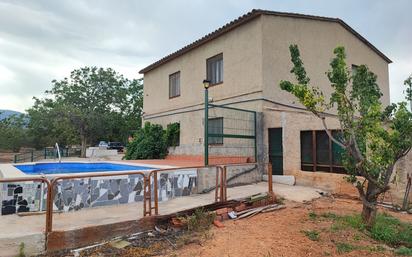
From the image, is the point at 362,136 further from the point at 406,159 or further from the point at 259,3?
the point at 259,3

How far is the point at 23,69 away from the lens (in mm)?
18453

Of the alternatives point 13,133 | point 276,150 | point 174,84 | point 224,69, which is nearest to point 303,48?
point 224,69

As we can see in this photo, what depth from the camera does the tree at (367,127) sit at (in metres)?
5.53

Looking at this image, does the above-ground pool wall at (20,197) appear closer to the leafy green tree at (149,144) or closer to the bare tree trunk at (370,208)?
the bare tree trunk at (370,208)

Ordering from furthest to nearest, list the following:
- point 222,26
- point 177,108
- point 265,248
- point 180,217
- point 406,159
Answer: point 177,108 → point 222,26 → point 406,159 → point 180,217 → point 265,248

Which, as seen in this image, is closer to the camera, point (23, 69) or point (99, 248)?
point (99, 248)

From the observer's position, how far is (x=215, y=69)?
49.8 feet

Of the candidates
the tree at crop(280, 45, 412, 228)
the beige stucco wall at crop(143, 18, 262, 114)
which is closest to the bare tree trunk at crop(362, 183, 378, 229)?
the tree at crop(280, 45, 412, 228)

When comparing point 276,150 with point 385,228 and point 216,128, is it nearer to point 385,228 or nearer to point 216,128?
point 216,128

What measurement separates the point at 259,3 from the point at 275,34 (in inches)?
91.1

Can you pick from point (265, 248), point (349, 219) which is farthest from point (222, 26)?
point (265, 248)

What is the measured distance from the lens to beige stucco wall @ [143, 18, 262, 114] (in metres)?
12.8

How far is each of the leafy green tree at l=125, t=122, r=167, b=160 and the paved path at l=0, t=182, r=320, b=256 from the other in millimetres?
8982

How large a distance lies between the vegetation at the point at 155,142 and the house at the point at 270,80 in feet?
1.89
